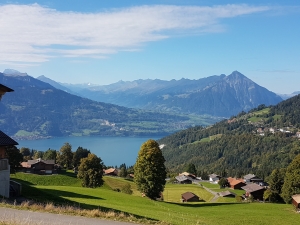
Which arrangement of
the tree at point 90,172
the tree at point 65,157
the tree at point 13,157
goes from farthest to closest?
the tree at point 65,157 → the tree at point 13,157 → the tree at point 90,172

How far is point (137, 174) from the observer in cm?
3831

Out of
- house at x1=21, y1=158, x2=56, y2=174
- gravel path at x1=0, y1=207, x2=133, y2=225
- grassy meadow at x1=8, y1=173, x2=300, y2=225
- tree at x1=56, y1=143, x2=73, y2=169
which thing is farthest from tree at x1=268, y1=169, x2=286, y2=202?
gravel path at x1=0, y1=207, x2=133, y2=225

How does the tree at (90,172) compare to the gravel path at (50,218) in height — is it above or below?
below

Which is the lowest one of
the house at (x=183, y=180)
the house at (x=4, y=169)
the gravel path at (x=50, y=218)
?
the house at (x=183, y=180)

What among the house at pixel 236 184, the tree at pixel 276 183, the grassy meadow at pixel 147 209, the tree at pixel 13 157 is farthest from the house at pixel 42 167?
the house at pixel 236 184

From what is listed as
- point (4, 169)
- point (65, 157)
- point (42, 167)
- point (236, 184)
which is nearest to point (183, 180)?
point (236, 184)

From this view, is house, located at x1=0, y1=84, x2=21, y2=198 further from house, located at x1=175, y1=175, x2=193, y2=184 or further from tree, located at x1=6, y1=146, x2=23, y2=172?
house, located at x1=175, y1=175, x2=193, y2=184

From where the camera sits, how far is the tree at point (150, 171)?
1485 inches

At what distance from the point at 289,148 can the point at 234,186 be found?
292ft

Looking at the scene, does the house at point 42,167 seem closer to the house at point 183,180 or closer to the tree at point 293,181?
the tree at point 293,181

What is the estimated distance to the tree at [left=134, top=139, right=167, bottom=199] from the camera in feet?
124

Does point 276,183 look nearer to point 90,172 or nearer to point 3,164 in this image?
point 90,172

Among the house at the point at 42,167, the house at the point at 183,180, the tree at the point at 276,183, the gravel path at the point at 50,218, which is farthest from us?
the house at the point at 183,180

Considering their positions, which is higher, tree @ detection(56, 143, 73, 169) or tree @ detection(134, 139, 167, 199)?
tree @ detection(134, 139, 167, 199)
